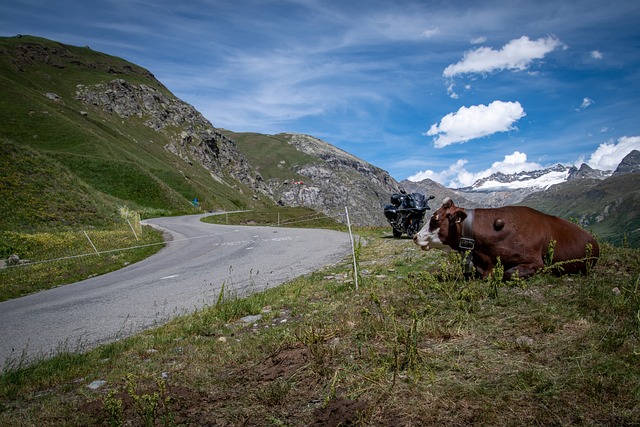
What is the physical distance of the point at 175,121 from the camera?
154 meters

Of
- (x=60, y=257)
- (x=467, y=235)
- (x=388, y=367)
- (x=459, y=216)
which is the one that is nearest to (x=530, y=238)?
A: (x=467, y=235)

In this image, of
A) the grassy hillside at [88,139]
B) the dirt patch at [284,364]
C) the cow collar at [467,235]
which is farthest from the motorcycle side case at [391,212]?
the grassy hillside at [88,139]

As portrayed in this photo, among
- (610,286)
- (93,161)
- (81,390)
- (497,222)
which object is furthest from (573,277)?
(93,161)

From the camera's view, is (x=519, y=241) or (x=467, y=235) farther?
(x=467, y=235)

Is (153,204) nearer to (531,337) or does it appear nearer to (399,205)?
(399,205)

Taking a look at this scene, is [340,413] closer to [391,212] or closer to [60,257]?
[391,212]

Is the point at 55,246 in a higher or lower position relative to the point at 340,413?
lower

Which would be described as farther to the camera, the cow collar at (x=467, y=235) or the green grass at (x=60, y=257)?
the green grass at (x=60, y=257)

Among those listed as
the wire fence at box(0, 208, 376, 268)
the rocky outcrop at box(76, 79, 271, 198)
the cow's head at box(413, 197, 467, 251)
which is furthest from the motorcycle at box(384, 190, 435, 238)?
the rocky outcrop at box(76, 79, 271, 198)

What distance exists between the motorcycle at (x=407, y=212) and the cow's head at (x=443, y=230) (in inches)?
436

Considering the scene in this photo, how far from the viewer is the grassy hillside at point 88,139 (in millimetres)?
68688

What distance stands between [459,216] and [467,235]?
17.2 inches

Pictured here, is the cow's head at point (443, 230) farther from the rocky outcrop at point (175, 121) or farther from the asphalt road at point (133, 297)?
the rocky outcrop at point (175, 121)

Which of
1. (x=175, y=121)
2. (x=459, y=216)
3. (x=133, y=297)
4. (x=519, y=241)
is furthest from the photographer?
(x=175, y=121)
